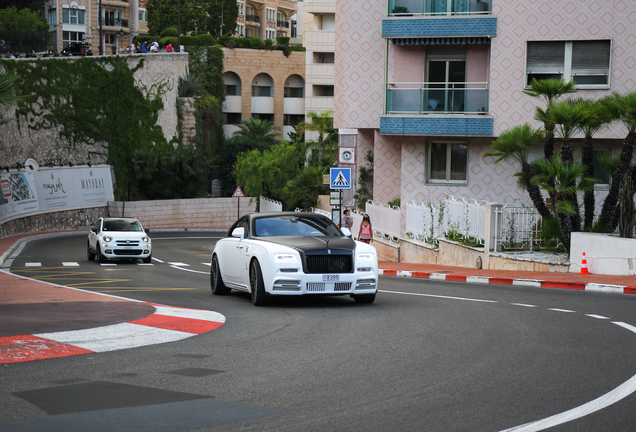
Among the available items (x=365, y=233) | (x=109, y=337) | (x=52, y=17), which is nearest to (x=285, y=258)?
(x=109, y=337)

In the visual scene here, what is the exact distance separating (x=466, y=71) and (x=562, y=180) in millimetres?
11231

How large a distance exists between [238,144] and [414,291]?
61.2 m

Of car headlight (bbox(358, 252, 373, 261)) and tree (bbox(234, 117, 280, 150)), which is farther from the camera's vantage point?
tree (bbox(234, 117, 280, 150))

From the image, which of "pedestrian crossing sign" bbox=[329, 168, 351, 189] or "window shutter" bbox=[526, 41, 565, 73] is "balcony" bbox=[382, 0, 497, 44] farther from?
"pedestrian crossing sign" bbox=[329, 168, 351, 189]

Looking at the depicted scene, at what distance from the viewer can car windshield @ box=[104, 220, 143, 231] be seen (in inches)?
1170

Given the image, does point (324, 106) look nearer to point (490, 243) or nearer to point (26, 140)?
point (26, 140)

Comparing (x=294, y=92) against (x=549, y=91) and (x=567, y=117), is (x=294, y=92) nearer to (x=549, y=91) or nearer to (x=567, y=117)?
(x=549, y=91)

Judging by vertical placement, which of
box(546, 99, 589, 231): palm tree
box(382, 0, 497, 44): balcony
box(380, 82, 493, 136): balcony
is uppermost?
box(382, 0, 497, 44): balcony

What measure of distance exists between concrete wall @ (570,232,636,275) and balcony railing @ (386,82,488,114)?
10.7 m

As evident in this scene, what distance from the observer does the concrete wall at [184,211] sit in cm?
5916

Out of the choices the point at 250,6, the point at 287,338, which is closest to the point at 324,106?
the point at 250,6

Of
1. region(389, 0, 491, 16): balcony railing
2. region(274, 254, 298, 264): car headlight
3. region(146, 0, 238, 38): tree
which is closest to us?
region(274, 254, 298, 264): car headlight

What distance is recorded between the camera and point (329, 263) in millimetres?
13328

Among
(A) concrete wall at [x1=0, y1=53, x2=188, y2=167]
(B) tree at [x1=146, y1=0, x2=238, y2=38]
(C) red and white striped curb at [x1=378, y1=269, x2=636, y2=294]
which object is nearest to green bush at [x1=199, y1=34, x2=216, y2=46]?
(A) concrete wall at [x1=0, y1=53, x2=188, y2=167]
